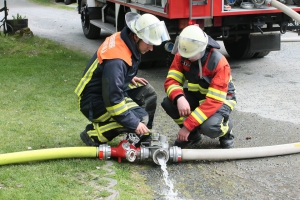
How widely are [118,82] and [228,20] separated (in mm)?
3331

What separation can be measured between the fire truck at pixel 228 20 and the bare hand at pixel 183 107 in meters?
2.07

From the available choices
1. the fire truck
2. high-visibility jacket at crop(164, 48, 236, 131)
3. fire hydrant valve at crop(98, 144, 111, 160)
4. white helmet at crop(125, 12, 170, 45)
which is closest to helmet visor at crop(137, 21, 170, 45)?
white helmet at crop(125, 12, 170, 45)

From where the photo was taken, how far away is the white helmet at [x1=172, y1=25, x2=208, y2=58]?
4051 mm

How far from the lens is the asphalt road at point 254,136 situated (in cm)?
374

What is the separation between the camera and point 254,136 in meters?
4.88

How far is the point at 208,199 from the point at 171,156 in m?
0.61

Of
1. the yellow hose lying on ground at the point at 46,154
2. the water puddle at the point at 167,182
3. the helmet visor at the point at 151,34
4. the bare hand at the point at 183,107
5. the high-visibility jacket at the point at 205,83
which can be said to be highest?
the helmet visor at the point at 151,34

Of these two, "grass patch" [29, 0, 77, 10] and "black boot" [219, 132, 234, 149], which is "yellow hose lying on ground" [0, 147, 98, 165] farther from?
"grass patch" [29, 0, 77, 10]

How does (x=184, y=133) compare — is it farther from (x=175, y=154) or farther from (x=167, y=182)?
(x=167, y=182)

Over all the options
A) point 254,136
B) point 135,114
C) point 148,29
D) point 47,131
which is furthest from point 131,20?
point 254,136

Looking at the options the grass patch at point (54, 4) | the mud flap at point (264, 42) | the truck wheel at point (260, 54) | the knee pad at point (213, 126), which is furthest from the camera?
the grass patch at point (54, 4)

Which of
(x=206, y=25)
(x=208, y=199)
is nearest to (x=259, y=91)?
(x=206, y=25)

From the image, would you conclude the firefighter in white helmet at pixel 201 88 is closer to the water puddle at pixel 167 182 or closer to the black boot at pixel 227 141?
the black boot at pixel 227 141

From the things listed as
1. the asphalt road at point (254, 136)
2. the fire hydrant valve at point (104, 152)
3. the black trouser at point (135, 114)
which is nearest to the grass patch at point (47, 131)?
the fire hydrant valve at point (104, 152)
